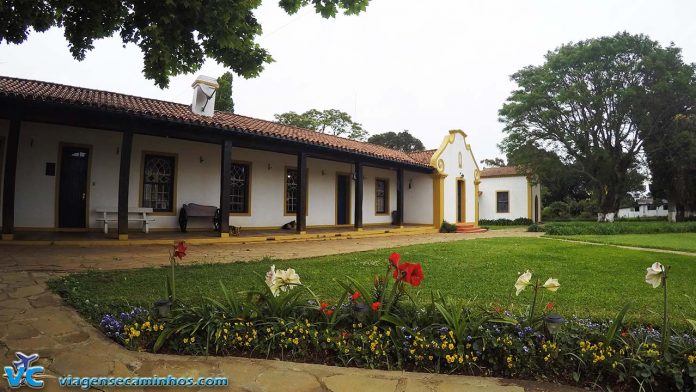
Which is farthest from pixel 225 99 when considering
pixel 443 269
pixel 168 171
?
pixel 443 269

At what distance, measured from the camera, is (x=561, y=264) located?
6.75 metres

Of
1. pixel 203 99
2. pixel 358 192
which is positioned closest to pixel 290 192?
pixel 358 192

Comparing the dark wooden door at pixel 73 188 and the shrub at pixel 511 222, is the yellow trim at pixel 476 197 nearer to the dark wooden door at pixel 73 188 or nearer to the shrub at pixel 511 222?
the shrub at pixel 511 222

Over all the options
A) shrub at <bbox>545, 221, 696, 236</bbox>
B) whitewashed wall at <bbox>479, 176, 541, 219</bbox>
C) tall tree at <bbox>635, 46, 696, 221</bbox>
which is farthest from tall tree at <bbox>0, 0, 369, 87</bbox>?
whitewashed wall at <bbox>479, 176, 541, 219</bbox>

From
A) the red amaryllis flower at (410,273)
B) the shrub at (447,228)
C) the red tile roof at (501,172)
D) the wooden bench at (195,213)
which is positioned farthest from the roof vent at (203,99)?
the red tile roof at (501,172)

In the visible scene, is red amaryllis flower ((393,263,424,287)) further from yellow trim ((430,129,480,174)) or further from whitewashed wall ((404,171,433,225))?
whitewashed wall ((404,171,433,225))

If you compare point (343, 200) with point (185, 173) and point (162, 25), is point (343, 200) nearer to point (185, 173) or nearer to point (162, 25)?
point (185, 173)

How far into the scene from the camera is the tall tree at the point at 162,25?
10.8ft

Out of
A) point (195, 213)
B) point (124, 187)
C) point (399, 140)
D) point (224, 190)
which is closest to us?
point (124, 187)

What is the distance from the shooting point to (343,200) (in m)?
15.3

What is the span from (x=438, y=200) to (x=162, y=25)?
14.9 m

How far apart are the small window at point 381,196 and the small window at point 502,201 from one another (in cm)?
1155

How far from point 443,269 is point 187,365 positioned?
455cm

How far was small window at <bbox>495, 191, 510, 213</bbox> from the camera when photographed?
24688mm
